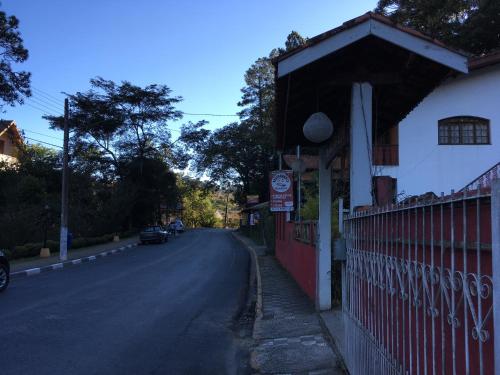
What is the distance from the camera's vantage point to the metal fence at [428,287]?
7.13 ft

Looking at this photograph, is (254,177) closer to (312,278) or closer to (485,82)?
(485,82)

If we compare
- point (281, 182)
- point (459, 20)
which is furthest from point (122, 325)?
point (459, 20)

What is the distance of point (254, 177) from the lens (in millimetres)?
59656

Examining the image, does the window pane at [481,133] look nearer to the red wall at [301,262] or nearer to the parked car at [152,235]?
the red wall at [301,262]

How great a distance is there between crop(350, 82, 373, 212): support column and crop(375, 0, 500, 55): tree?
19.7m

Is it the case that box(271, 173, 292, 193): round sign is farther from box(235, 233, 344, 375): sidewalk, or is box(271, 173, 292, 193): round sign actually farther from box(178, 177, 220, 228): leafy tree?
box(178, 177, 220, 228): leafy tree

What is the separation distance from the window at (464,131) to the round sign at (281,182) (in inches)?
273

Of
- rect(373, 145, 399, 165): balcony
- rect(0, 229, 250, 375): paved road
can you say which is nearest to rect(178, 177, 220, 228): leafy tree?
rect(373, 145, 399, 165): balcony

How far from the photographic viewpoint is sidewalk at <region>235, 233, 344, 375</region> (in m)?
6.41

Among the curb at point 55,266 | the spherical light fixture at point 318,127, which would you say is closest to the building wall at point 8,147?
the curb at point 55,266

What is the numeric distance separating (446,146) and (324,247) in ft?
42.2

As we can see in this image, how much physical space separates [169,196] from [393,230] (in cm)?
5038

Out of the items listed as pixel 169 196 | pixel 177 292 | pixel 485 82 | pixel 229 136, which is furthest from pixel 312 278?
pixel 229 136

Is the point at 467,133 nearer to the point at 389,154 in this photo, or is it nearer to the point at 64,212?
the point at 389,154
